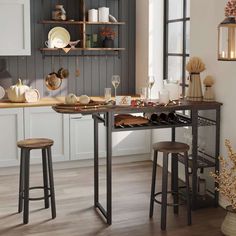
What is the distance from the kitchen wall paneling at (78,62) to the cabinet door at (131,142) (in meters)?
0.68

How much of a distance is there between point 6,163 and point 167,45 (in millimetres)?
2270

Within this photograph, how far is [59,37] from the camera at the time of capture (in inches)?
222

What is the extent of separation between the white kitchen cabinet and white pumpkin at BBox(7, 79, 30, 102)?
1.93ft

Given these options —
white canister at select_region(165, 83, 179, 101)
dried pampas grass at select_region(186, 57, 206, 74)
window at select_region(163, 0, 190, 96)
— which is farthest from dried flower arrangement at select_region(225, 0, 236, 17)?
window at select_region(163, 0, 190, 96)

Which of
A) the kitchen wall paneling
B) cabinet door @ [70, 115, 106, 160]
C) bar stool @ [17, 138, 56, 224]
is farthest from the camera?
the kitchen wall paneling

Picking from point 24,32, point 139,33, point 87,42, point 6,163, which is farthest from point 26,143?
point 139,33

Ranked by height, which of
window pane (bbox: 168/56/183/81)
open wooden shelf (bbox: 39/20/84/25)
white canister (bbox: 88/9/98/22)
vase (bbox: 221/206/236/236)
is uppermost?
white canister (bbox: 88/9/98/22)

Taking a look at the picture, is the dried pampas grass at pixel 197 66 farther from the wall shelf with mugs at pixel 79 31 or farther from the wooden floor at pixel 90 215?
the wall shelf with mugs at pixel 79 31

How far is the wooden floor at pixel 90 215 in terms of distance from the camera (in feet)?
12.3

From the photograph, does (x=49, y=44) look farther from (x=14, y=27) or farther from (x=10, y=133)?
(x=10, y=133)

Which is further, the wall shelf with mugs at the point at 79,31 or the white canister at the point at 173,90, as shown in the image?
the wall shelf with mugs at the point at 79,31

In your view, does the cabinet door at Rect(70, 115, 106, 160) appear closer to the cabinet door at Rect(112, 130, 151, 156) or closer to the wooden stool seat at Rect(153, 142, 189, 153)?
the cabinet door at Rect(112, 130, 151, 156)

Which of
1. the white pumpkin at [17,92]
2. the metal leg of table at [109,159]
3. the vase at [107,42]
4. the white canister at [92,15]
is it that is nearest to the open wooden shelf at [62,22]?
the white canister at [92,15]

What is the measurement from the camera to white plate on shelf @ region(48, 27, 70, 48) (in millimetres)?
5617
